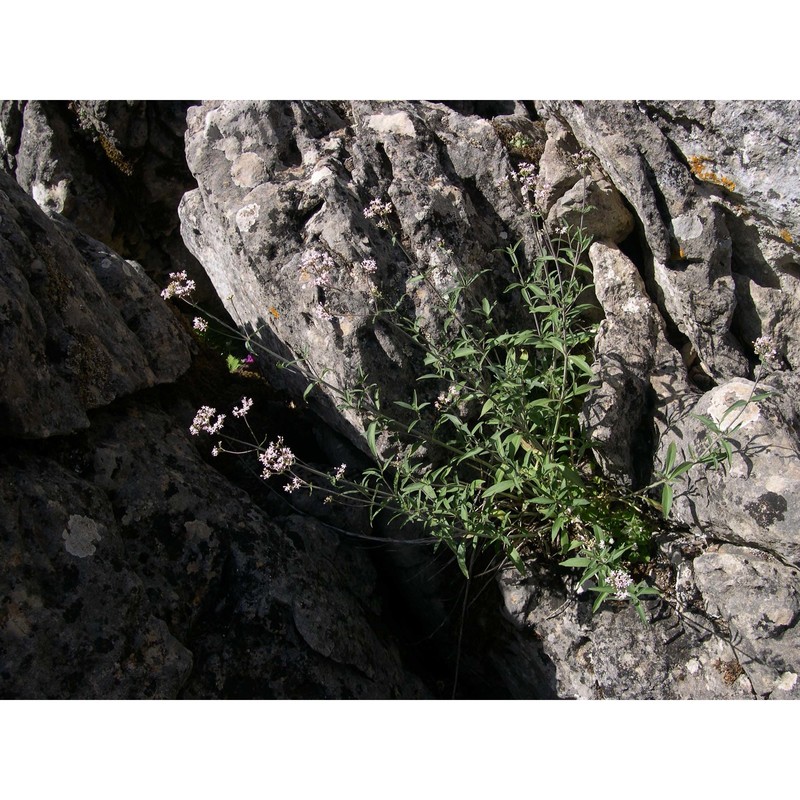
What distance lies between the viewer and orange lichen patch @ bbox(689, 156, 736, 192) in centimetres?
445

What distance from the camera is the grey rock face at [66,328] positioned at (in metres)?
3.76

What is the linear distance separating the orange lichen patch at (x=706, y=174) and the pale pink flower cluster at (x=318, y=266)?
96.7 inches

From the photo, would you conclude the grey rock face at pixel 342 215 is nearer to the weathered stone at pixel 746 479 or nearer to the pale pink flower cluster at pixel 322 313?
the pale pink flower cluster at pixel 322 313

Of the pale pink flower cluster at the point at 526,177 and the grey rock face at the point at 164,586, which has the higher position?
the pale pink flower cluster at the point at 526,177

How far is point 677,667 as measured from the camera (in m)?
4.19

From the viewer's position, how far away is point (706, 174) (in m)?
4.49

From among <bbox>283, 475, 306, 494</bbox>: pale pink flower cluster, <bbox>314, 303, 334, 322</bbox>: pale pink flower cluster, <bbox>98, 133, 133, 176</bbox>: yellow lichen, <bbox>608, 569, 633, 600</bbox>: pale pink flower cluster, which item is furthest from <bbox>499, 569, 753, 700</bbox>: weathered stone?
<bbox>98, 133, 133, 176</bbox>: yellow lichen

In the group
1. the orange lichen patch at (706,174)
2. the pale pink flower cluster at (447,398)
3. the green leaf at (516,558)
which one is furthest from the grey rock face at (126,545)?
the orange lichen patch at (706,174)

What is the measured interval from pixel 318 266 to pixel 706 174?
8.52 ft

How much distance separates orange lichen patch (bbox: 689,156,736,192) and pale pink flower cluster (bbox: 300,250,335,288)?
246 cm

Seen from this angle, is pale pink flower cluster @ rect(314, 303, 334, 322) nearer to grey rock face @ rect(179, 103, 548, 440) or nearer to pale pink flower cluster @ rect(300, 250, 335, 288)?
grey rock face @ rect(179, 103, 548, 440)

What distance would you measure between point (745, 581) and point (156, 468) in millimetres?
3614

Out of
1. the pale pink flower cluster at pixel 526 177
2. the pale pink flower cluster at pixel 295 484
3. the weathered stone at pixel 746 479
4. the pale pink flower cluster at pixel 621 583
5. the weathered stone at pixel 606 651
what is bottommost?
the weathered stone at pixel 606 651

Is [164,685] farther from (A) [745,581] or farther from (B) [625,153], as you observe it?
(B) [625,153]
